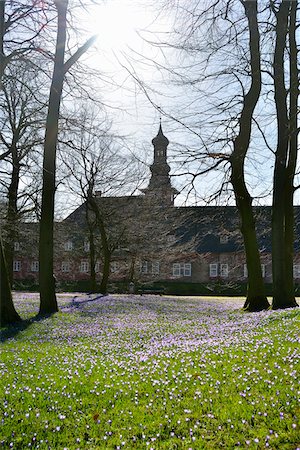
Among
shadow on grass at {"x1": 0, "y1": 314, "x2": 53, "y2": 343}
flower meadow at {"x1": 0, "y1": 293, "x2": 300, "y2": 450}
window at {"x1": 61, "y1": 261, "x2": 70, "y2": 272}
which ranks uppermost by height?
window at {"x1": 61, "y1": 261, "x2": 70, "y2": 272}

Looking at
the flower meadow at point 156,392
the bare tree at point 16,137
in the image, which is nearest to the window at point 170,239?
the bare tree at point 16,137

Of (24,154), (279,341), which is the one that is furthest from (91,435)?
(24,154)

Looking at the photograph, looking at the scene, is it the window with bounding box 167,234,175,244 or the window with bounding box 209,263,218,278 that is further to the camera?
the window with bounding box 209,263,218,278

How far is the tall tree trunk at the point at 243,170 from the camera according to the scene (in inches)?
611

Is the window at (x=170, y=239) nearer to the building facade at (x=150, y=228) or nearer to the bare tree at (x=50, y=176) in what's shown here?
the building facade at (x=150, y=228)

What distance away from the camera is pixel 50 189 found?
15.4 m

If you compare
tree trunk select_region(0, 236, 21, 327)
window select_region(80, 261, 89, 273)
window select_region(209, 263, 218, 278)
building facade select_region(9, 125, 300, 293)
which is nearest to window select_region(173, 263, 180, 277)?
building facade select_region(9, 125, 300, 293)

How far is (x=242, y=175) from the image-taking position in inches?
637

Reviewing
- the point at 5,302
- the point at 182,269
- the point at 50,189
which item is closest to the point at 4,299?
the point at 5,302

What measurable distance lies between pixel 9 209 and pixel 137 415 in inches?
894

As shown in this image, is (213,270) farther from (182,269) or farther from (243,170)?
(243,170)

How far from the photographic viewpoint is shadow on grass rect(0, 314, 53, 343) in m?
10.7

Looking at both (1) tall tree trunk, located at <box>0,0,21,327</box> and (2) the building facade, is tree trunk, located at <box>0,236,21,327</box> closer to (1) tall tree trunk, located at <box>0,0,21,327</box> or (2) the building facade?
(1) tall tree trunk, located at <box>0,0,21,327</box>

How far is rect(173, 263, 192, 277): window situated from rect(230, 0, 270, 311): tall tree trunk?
42877 millimetres
